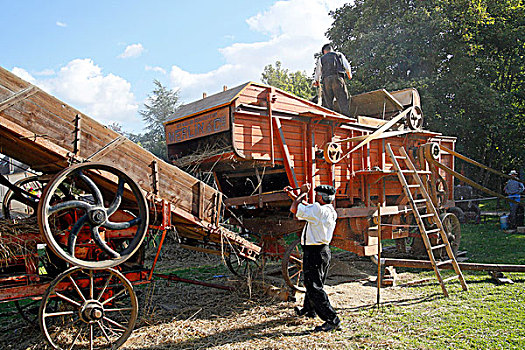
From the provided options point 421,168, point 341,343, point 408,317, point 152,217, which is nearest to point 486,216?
point 421,168

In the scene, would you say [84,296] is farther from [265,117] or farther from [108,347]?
[265,117]

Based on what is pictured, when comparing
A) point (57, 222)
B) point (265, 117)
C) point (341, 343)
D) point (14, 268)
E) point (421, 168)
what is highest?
point (265, 117)

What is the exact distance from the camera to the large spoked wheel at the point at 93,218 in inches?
144

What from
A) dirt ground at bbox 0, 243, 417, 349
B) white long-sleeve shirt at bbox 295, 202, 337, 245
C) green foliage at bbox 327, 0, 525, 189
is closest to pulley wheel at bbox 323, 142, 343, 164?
white long-sleeve shirt at bbox 295, 202, 337, 245

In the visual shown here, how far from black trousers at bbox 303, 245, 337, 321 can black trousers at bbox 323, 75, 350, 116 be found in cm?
401

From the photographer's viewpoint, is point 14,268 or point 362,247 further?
point 362,247

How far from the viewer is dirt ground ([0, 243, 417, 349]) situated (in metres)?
4.64

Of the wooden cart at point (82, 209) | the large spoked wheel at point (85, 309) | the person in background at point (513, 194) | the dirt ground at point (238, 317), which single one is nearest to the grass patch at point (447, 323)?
the dirt ground at point (238, 317)

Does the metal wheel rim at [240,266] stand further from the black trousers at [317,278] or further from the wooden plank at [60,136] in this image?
the wooden plank at [60,136]

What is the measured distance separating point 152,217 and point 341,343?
2.71 m

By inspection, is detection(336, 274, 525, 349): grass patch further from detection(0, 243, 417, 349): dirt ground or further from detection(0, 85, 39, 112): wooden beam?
detection(0, 85, 39, 112): wooden beam

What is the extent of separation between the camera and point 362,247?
6.77 meters

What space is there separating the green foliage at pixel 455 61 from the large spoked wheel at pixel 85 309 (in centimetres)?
1620

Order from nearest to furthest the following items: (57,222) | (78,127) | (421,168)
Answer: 1. (78,127)
2. (57,222)
3. (421,168)
